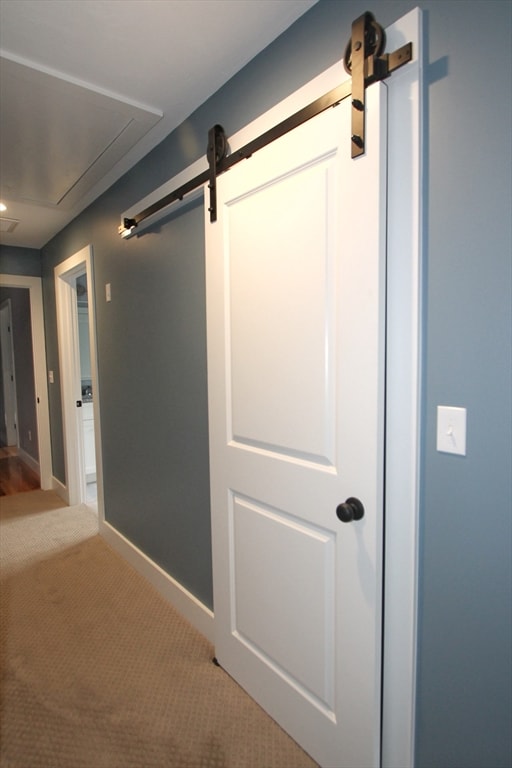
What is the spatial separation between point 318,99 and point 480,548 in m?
1.28

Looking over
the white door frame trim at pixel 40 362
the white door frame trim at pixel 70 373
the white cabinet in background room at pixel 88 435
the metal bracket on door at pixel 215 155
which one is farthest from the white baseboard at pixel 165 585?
the metal bracket on door at pixel 215 155

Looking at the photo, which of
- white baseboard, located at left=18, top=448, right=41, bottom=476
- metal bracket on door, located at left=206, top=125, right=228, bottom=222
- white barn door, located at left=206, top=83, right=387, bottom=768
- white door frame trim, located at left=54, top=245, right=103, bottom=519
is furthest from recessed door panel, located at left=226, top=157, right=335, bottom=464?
white baseboard, located at left=18, top=448, right=41, bottom=476

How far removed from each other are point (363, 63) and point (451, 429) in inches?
37.7

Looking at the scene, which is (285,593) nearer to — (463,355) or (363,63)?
(463,355)

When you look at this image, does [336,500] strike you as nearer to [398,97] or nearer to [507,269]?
[507,269]

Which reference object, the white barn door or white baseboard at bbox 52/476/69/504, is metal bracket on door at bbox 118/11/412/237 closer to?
the white barn door

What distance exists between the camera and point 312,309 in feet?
3.97

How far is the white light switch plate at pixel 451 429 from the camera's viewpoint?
0.97 metres

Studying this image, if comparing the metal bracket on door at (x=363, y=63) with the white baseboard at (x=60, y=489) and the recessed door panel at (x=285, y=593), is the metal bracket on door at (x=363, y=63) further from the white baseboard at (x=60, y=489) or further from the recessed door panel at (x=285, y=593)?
the white baseboard at (x=60, y=489)

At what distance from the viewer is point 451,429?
3.23ft

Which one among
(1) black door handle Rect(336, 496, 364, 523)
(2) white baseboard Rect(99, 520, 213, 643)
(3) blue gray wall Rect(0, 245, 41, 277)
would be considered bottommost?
(2) white baseboard Rect(99, 520, 213, 643)

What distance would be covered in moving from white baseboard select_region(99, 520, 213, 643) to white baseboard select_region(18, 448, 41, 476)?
248cm

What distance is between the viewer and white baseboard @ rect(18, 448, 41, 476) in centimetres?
498

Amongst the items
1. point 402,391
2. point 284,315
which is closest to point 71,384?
point 284,315
